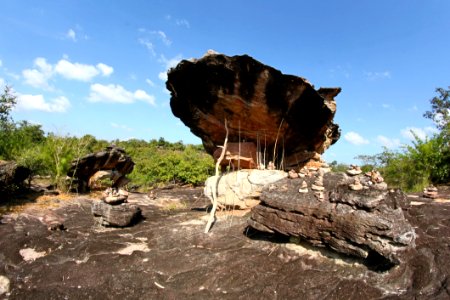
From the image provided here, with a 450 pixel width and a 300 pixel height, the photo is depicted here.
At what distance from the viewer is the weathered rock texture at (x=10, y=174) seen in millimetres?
9078

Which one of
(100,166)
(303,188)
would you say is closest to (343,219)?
(303,188)

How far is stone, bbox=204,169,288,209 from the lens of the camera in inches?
295

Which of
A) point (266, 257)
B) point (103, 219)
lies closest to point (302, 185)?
point (266, 257)

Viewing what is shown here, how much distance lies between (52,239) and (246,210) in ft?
14.6

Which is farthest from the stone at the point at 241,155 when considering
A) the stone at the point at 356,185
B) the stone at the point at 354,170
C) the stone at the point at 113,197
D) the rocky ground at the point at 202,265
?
the stone at the point at 356,185

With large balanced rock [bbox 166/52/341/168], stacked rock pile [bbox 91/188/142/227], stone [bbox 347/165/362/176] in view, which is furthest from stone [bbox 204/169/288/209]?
stacked rock pile [bbox 91/188/142/227]

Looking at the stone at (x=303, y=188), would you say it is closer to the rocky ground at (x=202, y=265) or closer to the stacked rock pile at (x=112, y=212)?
the rocky ground at (x=202, y=265)

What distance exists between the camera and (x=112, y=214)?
7332mm

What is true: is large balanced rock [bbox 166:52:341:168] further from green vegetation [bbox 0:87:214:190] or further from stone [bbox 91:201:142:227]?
green vegetation [bbox 0:87:214:190]

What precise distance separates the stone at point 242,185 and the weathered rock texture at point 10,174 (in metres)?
6.31

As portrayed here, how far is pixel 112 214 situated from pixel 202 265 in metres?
3.35

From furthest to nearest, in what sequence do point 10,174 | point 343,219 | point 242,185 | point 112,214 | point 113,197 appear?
point 10,174 < point 242,185 < point 113,197 < point 112,214 < point 343,219

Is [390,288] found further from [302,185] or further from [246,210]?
[246,210]

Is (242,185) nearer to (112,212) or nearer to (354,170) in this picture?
(354,170)
